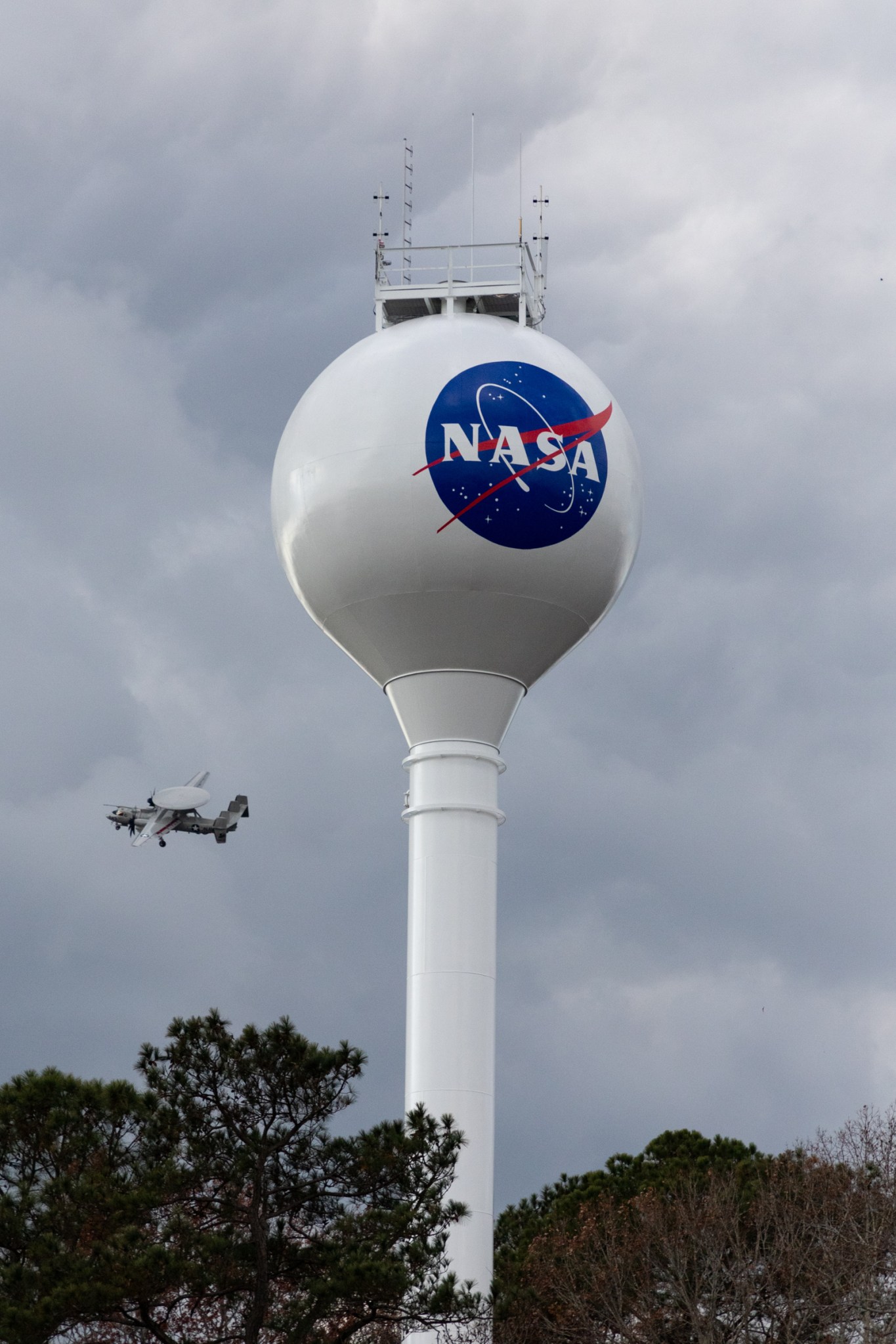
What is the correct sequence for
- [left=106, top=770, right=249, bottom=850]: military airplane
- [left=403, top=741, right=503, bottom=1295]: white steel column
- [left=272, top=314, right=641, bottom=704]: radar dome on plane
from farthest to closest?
[left=106, top=770, right=249, bottom=850]: military airplane < [left=272, top=314, right=641, bottom=704]: radar dome on plane < [left=403, top=741, right=503, bottom=1295]: white steel column

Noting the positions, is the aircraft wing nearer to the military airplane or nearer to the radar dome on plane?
the military airplane

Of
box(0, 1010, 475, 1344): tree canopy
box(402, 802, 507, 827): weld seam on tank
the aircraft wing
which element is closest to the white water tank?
box(402, 802, 507, 827): weld seam on tank

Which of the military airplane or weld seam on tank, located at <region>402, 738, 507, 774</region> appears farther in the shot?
the military airplane

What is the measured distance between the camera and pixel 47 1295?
68.2 feet

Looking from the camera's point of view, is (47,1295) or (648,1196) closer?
(47,1295)

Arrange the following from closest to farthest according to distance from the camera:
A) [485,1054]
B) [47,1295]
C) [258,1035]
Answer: [47,1295], [258,1035], [485,1054]

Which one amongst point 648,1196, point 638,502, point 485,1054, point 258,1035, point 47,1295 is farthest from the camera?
point 648,1196

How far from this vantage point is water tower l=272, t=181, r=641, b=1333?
26969 mm

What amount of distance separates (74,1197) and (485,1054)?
7.15 m

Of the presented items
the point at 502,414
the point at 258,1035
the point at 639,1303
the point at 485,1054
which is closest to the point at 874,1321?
the point at 639,1303

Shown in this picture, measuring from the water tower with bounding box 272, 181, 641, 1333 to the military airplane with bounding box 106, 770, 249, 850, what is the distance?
62.7 ft

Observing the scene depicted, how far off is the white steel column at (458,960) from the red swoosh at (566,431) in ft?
14.0

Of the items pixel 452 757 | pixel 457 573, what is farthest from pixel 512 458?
pixel 452 757

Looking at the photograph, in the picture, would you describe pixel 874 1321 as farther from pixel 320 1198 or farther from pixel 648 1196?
pixel 320 1198
